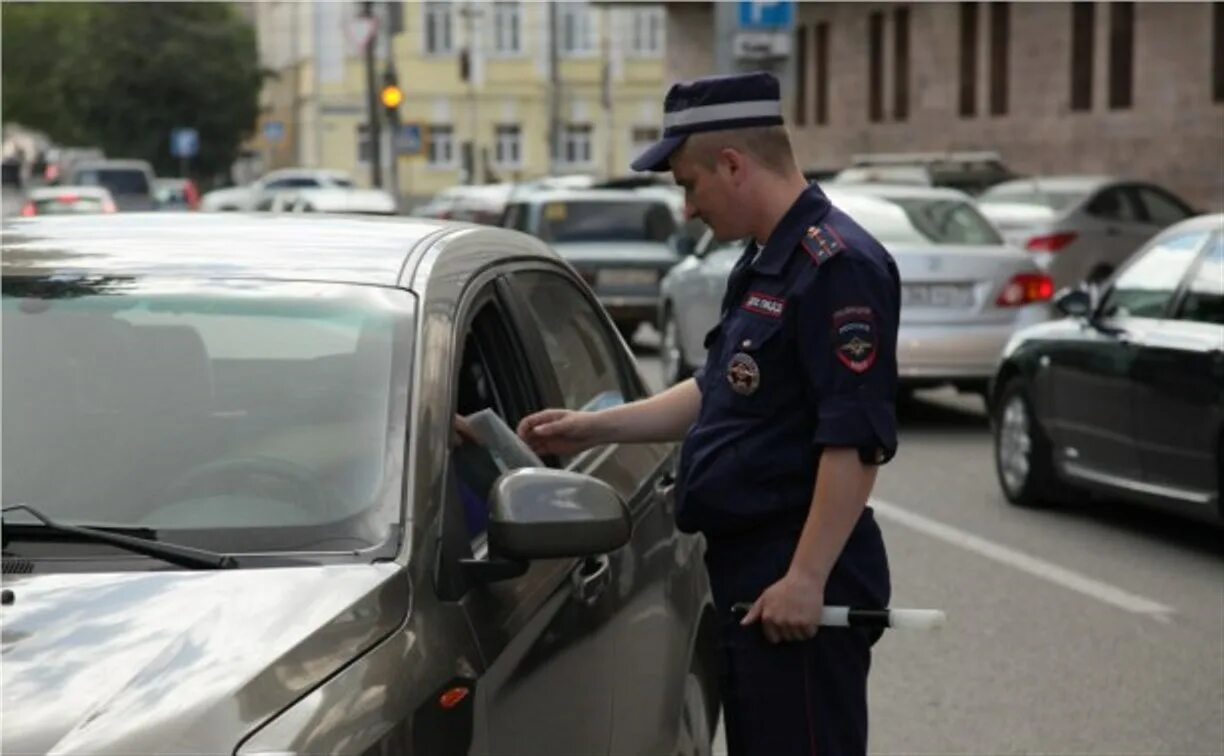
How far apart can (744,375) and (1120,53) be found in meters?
39.8

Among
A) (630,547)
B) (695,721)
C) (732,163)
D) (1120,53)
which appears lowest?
(695,721)

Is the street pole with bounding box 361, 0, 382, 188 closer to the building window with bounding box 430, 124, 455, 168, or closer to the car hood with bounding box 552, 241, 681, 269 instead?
the car hood with bounding box 552, 241, 681, 269

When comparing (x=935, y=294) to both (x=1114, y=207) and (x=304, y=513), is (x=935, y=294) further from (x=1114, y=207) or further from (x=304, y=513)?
(x=304, y=513)

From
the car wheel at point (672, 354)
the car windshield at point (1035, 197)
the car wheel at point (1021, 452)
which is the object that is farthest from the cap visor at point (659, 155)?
the car windshield at point (1035, 197)


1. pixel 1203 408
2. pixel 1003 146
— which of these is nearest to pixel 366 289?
pixel 1203 408

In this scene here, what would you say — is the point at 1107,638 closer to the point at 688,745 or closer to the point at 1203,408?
the point at 1203,408

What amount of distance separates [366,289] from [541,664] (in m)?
0.78

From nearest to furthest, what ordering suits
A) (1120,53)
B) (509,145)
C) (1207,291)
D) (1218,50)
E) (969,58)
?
(1207,291) < (1218,50) < (1120,53) < (969,58) < (509,145)

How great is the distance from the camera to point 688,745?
5.46 metres

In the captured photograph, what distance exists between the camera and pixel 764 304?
4512 millimetres

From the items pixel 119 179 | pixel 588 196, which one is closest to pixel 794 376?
pixel 588 196

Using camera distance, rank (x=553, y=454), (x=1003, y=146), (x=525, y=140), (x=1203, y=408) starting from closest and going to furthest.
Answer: (x=553, y=454) → (x=1203, y=408) → (x=1003, y=146) → (x=525, y=140)

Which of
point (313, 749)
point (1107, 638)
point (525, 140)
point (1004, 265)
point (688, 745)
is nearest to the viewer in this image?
point (313, 749)

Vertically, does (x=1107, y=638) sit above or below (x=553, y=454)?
below
